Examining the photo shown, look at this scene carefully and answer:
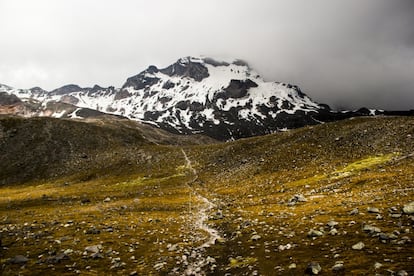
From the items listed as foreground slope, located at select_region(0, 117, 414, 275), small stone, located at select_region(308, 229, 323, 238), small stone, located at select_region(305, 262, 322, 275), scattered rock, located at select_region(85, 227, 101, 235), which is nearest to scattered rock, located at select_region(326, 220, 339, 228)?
foreground slope, located at select_region(0, 117, 414, 275)

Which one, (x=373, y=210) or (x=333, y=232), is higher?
(x=373, y=210)

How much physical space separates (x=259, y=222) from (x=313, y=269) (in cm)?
1510

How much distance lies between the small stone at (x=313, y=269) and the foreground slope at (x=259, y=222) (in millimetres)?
449

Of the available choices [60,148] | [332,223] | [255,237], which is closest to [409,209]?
[332,223]

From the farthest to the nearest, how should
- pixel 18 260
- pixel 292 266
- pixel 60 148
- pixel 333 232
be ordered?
1. pixel 60 148
2. pixel 18 260
3. pixel 333 232
4. pixel 292 266

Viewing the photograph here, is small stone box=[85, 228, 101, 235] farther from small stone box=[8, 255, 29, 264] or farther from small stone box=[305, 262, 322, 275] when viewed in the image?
small stone box=[305, 262, 322, 275]

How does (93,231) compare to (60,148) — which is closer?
(93,231)

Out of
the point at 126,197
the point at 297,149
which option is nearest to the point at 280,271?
the point at 126,197

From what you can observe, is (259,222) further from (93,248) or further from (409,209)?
(93,248)

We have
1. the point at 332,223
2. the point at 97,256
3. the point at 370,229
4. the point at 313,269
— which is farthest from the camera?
the point at 97,256

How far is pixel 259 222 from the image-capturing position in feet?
106

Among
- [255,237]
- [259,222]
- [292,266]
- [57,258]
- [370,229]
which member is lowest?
[259,222]

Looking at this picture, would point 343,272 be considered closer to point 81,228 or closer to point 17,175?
point 81,228

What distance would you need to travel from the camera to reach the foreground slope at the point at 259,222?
67.9 feet
